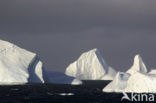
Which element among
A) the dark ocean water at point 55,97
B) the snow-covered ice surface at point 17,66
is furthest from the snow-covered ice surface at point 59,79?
the dark ocean water at point 55,97

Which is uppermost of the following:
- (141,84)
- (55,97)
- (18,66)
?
(18,66)

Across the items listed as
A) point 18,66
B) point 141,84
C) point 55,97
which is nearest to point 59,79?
point 18,66

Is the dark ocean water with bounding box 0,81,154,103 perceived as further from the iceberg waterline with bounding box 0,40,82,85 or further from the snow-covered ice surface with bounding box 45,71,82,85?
the snow-covered ice surface with bounding box 45,71,82,85

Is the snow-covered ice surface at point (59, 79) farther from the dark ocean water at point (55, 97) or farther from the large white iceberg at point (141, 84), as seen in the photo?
the large white iceberg at point (141, 84)

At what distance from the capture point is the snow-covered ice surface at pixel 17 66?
145875 millimetres

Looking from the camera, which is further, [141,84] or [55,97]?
[141,84]

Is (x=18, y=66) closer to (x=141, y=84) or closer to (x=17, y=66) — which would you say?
(x=17, y=66)

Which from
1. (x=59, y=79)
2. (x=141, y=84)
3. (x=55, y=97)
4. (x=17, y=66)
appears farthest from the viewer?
(x=59, y=79)

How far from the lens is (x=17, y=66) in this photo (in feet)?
488

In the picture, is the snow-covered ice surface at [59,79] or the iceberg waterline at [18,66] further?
the snow-covered ice surface at [59,79]

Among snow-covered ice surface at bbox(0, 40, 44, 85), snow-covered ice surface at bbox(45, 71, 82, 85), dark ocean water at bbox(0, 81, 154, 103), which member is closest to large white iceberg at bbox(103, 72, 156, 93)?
dark ocean water at bbox(0, 81, 154, 103)

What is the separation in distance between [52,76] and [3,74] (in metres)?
39.4

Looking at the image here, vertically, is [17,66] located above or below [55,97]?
above

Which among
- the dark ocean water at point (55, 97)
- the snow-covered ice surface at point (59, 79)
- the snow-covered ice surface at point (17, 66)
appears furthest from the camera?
the snow-covered ice surface at point (59, 79)
